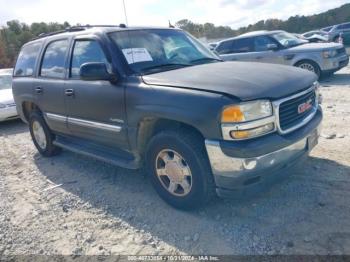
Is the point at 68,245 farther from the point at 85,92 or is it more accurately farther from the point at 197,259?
the point at 85,92

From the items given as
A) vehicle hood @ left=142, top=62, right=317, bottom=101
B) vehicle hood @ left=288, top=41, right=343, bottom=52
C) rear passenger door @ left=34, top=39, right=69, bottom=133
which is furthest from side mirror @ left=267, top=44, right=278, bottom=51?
rear passenger door @ left=34, top=39, right=69, bottom=133

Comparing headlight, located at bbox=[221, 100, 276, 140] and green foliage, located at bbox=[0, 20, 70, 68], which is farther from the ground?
green foliage, located at bbox=[0, 20, 70, 68]

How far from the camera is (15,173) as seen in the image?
17.5ft

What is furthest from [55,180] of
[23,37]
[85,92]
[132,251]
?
[23,37]

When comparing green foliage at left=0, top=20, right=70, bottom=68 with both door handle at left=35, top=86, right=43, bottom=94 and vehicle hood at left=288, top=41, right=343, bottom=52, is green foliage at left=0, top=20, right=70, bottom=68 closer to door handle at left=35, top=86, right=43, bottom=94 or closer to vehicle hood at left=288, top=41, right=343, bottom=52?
vehicle hood at left=288, top=41, right=343, bottom=52

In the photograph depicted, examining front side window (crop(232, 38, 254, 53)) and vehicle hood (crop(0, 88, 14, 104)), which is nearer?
vehicle hood (crop(0, 88, 14, 104))

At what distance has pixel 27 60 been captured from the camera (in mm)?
5746

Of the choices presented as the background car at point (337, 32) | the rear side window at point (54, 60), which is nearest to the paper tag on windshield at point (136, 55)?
the rear side window at point (54, 60)

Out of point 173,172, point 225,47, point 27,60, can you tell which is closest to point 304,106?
point 173,172

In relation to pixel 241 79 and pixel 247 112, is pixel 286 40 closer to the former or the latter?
pixel 241 79

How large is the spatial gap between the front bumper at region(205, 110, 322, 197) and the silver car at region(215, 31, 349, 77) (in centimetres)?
632

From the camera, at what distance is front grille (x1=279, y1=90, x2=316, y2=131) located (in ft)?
10.1

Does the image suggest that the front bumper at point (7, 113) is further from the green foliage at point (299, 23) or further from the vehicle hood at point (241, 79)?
the green foliage at point (299, 23)

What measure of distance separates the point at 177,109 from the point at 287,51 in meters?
7.94
